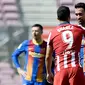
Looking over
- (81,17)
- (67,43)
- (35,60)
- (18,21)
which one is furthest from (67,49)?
(18,21)

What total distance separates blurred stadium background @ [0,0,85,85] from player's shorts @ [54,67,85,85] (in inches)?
209

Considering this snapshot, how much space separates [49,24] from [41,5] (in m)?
0.43

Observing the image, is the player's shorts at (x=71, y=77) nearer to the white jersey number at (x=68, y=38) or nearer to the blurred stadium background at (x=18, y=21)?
the white jersey number at (x=68, y=38)

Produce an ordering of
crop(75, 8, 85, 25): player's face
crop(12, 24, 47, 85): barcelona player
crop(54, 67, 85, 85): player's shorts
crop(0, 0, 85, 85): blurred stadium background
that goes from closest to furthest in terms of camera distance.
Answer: crop(54, 67, 85, 85): player's shorts → crop(75, 8, 85, 25): player's face → crop(12, 24, 47, 85): barcelona player → crop(0, 0, 85, 85): blurred stadium background

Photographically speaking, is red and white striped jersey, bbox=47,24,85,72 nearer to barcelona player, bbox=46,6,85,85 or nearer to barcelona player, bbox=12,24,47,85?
barcelona player, bbox=46,6,85,85

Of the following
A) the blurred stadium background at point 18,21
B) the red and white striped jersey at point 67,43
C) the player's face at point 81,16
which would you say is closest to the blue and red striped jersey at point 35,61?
the player's face at point 81,16

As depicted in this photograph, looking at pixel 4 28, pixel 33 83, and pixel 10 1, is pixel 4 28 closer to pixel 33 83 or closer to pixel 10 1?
pixel 10 1

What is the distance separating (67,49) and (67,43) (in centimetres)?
7

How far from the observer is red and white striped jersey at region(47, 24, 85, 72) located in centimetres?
627

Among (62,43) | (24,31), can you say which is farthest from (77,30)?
(24,31)

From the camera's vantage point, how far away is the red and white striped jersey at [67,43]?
20.6 ft

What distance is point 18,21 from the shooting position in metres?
11.7

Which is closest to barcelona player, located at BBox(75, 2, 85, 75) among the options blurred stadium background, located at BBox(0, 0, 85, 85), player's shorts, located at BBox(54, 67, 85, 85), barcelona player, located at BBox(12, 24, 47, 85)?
player's shorts, located at BBox(54, 67, 85, 85)

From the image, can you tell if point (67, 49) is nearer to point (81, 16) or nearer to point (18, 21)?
point (81, 16)
